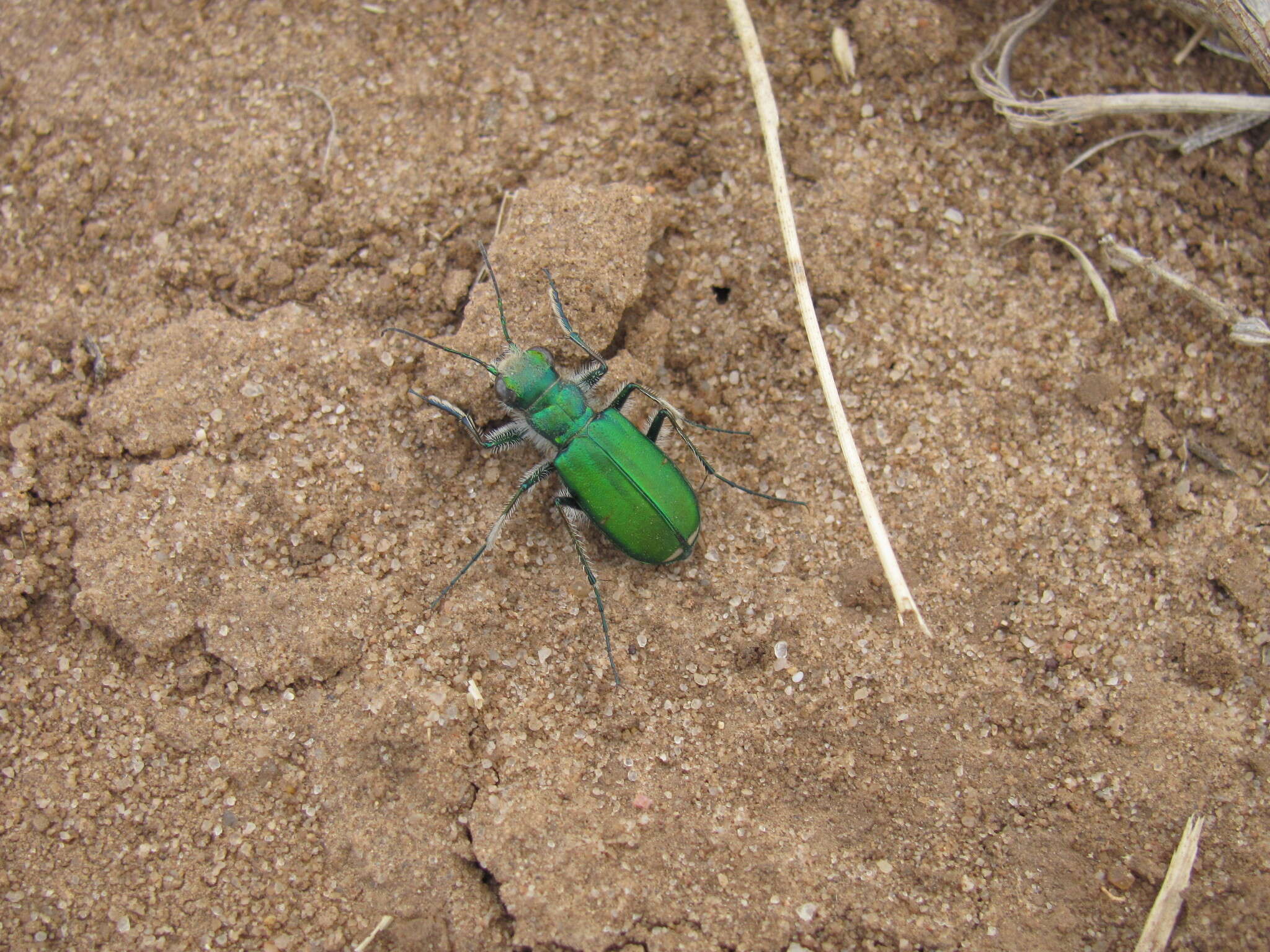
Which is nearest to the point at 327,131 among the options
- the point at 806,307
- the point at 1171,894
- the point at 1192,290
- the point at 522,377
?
the point at 522,377

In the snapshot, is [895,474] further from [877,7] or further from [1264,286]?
[877,7]

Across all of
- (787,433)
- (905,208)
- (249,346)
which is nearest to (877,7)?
(905,208)

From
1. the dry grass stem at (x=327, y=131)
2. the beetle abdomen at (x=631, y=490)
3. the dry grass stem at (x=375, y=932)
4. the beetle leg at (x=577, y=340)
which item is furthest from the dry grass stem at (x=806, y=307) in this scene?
the dry grass stem at (x=375, y=932)

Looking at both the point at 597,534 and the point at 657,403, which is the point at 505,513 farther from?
the point at 657,403

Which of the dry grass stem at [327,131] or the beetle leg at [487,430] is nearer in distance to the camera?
the beetle leg at [487,430]

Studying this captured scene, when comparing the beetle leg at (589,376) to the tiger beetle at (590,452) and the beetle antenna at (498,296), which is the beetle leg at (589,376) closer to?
the tiger beetle at (590,452)

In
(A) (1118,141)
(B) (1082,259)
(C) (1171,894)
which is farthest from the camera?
(A) (1118,141)

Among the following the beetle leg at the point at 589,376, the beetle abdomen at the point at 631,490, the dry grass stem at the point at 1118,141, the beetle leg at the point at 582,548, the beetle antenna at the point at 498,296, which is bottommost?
the beetle leg at the point at 582,548
